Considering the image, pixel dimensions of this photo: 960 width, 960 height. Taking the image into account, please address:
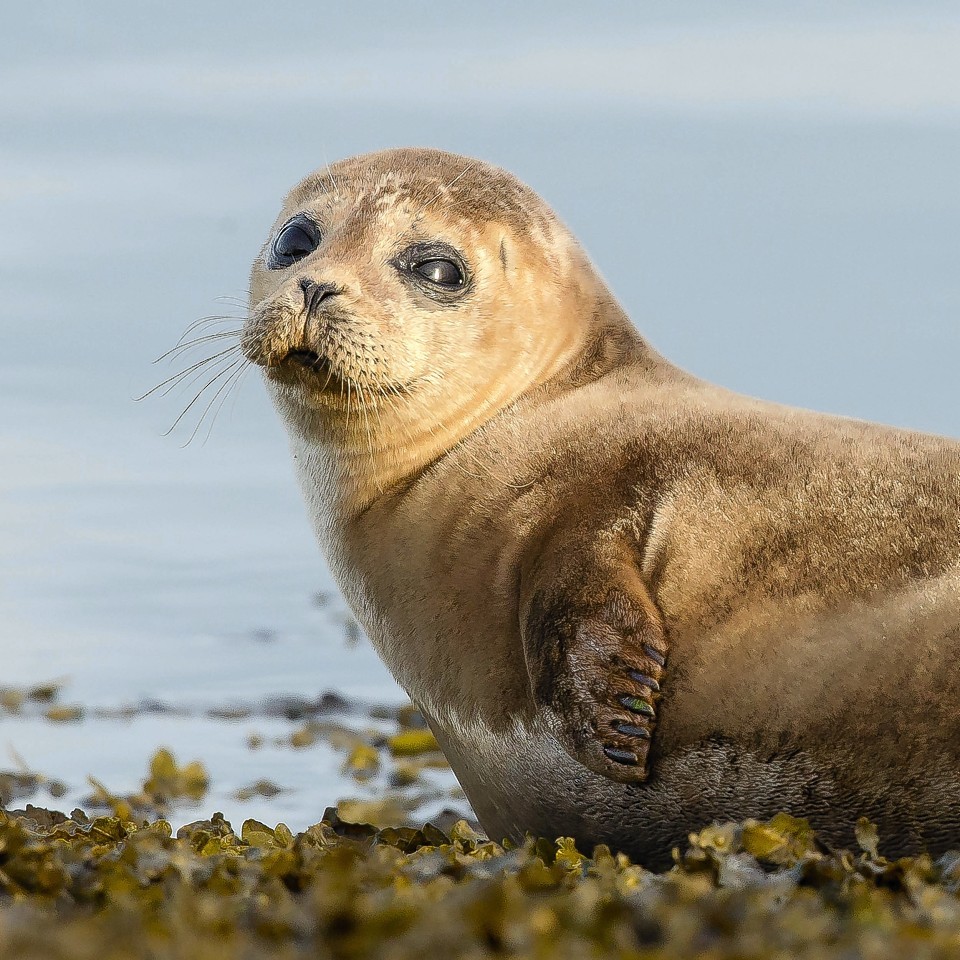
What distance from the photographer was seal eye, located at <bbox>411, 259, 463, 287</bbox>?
→ 230 inches

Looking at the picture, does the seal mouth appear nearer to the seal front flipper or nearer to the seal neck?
the seal neck

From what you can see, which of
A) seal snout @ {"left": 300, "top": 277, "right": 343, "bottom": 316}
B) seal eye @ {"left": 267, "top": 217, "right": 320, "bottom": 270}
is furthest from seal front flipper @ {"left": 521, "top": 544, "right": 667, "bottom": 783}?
seal eye @ {"left": 267, "top": 217, "right": 320, "bottom": 270}

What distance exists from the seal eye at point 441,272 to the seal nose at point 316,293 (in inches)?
16.8

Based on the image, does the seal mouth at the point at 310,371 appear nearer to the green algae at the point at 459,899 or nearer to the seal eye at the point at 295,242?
the seal eye at the point at 295,242

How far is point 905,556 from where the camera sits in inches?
197

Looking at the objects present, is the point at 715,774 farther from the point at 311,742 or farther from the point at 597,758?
the point at 311,742

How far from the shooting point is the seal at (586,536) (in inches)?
190

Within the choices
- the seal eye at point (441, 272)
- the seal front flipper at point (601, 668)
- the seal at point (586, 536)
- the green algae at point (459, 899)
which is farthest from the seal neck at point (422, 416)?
the green algae at point (459, 899)

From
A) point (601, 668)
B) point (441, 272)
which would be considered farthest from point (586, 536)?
point (441, 272)

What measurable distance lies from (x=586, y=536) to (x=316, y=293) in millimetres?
1263

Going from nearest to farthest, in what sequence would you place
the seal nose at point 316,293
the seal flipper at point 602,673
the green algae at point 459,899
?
the green algae at point 459,899, the seal flipper at point 602,673, the seal nose at point 316,293

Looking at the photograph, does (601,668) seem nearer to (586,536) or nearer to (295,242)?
(586,536)

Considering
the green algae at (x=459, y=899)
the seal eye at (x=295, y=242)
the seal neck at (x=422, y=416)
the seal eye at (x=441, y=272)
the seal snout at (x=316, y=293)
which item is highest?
the seal eye at (x=295, y=242)

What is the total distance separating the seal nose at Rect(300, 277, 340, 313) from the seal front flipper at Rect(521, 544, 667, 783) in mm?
1328
